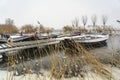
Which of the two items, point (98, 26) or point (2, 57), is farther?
point (2, 57)

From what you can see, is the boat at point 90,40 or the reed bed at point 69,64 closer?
the reed bed at point 69,64

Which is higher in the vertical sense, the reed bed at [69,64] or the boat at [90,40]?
the reed bed at [69,64]

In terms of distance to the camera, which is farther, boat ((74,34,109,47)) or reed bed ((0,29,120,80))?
boat ((74,34,109,47))

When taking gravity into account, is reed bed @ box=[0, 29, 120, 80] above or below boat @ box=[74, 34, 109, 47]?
above

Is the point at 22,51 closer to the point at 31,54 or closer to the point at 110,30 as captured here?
the point at 31,54

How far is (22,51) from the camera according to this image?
12.1 m

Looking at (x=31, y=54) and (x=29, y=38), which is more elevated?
(x=29, y=38)

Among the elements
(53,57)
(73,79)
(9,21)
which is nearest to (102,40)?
(73,79)

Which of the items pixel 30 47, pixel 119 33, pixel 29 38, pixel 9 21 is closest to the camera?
pixel 119 33

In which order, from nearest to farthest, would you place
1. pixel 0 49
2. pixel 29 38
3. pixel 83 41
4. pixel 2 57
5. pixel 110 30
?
pixel 110 30, pixel 0 49, pixel 2 57, pixel 29 38, pixel 83 41

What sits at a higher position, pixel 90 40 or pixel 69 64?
pixel 69 64

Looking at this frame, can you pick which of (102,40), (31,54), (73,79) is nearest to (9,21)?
(102,40)

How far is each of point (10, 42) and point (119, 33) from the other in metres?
2.08

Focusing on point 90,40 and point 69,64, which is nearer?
point 69,64
